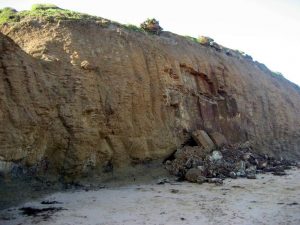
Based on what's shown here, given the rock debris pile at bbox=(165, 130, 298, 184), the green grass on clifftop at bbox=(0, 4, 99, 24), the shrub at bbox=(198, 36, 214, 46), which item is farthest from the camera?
the shrub at bbox=(198, 36, 214, 46)

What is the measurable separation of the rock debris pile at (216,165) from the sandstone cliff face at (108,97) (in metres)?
0.97

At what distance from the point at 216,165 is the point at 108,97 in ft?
21.3

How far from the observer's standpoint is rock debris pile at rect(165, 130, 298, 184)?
1712 cm

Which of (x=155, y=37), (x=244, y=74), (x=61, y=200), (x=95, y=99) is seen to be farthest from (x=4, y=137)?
(x=244, y=74)

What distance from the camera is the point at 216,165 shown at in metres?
18.6

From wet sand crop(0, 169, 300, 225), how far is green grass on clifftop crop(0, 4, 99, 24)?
9.80 metres

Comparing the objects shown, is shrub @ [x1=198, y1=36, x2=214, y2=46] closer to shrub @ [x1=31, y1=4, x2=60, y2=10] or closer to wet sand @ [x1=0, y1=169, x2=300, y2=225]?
shrub @ [x1=31, y1=4, x2=60, y2=10]

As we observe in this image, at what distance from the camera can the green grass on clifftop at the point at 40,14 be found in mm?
18511

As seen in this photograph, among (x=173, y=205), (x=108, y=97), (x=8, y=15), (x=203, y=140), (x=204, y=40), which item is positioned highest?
(x=204, y=40)

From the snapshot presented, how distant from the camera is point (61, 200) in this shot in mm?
12508

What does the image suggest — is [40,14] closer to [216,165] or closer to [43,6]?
[43,6]

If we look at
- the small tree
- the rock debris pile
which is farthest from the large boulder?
the small tree

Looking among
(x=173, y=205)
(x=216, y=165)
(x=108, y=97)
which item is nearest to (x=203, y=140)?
(x=216, y=165)

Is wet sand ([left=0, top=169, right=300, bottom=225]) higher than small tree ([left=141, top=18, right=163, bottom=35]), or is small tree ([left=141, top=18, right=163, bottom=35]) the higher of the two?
small tree ([left=141, top=18, right=163, bottom=35])
